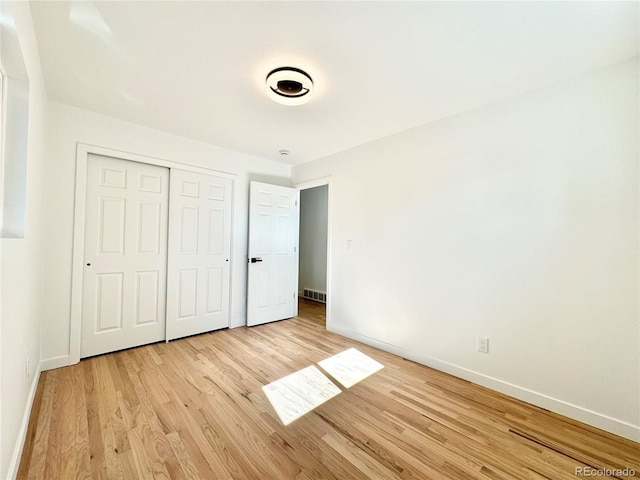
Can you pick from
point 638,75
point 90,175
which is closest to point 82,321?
point 90,175

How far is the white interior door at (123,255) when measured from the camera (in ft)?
8.45

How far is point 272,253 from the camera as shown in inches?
152

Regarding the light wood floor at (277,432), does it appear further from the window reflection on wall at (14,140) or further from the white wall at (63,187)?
the window reflection on wall at (14,140)

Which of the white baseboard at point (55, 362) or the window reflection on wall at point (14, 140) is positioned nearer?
the window reflection on wall at point (14, 140)

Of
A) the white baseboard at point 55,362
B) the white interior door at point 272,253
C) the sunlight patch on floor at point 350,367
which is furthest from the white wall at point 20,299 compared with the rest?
the white interior door at point 272,253

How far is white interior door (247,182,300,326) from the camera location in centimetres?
364

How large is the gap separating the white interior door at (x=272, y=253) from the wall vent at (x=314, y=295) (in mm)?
1216

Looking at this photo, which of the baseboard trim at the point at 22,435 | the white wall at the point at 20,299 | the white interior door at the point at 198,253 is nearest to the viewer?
the white wall at the point at 20,299

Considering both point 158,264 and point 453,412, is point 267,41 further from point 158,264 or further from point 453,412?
point 453,412

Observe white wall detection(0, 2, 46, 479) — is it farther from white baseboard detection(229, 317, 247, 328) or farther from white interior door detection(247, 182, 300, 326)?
white interior door detection(247, 182, 300, 326)

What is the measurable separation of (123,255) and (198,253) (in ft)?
2.48

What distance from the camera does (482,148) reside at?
228 cm

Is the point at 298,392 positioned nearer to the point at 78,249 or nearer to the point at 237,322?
the point at 237,322

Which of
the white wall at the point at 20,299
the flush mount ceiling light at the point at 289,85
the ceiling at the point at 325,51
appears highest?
the ceiling at the point at 325,51
